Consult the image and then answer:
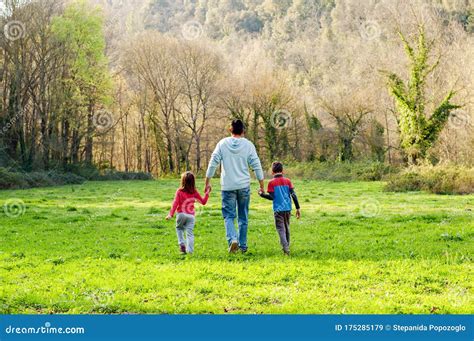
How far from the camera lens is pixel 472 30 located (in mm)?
72750

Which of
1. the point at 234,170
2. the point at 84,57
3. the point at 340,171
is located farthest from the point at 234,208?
the point at 340,171

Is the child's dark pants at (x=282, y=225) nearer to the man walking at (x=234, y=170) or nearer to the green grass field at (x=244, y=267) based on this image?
the green grass field at (x=244, y=267)

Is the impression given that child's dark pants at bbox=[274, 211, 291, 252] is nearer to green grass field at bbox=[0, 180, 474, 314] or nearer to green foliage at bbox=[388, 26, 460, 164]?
green grass field at bbox=[0, 180, 474, 314]

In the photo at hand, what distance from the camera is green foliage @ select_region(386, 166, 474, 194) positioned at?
2570cm

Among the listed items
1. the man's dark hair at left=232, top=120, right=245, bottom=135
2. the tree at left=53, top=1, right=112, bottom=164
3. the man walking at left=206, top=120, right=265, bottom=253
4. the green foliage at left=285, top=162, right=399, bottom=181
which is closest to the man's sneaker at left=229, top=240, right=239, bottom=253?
the man walking at left=206, top=120, right=265, bottom=253

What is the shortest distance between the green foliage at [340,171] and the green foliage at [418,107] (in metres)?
2.71

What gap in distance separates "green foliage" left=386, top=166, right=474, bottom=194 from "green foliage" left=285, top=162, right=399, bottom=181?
9.84 metres

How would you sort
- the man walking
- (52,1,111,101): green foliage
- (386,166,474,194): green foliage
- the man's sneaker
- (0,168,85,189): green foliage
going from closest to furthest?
the man walking → the man's sneaker → (386,166,474,194): green foliage → (0,168,85,189): green foliage → (52,1,111,101): green foliage

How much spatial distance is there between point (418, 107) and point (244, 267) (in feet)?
102

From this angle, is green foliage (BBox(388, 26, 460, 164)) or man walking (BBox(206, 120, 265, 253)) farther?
green foliage (BBox(388, 26, 460, 164))

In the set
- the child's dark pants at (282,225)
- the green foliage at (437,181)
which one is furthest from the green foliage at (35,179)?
the child's dark pants at (282,225)

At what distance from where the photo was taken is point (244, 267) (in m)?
8.93

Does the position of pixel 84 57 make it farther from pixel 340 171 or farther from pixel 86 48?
pixel 340 171

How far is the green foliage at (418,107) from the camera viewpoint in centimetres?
3642
